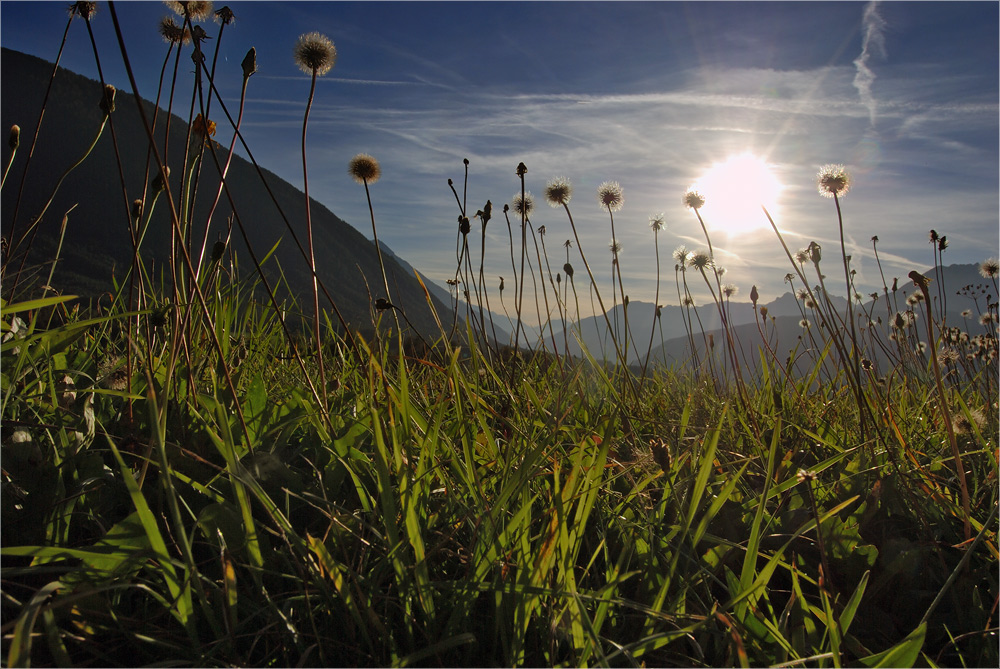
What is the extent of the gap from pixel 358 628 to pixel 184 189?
1.32 m

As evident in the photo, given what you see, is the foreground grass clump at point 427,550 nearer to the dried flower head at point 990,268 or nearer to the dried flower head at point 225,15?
the dried flower head at point 225,15

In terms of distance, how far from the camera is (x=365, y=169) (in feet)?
7.02

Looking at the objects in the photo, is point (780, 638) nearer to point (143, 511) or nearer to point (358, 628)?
point (358, 628)

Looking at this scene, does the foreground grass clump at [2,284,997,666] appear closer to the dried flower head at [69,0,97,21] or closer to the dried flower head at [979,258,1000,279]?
the dried flower head at [69,0,97,21]

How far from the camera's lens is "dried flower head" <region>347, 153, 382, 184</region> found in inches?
83.4

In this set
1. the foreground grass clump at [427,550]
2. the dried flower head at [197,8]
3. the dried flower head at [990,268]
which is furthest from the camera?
the dried flower head at [990,268]

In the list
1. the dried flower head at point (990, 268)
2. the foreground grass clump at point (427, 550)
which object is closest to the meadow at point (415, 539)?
the foreground grass clump at point (427, 550)

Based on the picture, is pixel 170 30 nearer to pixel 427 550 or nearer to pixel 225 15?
pixel 225 15

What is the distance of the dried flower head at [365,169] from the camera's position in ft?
6.95

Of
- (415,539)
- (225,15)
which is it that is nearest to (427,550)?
(415,539)

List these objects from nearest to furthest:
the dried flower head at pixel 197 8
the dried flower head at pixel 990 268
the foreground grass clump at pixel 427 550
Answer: the foreground grass clump at pixel 427 550 < the dried flower head at pixel 197 8 < the dried flower head at pixel 990 268

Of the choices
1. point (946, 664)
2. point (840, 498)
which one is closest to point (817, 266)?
point (840, 498)

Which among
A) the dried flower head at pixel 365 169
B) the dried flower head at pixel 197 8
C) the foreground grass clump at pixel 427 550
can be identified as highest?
the dried flower head at pixel 197 8

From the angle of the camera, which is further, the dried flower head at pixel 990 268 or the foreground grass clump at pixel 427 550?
the dried flower head at pixel 990 268
